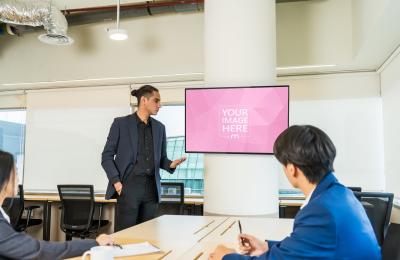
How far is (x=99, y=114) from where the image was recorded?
507 cm

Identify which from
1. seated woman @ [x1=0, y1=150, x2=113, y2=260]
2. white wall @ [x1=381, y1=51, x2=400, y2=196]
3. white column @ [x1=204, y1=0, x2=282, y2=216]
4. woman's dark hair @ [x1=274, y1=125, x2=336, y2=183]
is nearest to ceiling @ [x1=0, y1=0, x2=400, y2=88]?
white wall @ [x1=381, y1=51, x2=400, y2=196]

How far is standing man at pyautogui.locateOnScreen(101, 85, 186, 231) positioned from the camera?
2.65m

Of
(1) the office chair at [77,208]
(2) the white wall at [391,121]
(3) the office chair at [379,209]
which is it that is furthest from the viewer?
(1) the office chair at [77,208]

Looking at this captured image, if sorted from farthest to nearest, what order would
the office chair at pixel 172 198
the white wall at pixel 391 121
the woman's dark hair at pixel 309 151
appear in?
the office chair at pixel 172 198
the white wall at pixel 391 121
the woman's dark hair at pixel 309 151

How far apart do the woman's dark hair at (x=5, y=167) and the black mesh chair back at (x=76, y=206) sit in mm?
2889

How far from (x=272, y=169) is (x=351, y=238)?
1.89 meters

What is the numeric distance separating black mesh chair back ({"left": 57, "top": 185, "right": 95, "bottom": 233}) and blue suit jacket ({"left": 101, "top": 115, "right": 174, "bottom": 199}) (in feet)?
5.31

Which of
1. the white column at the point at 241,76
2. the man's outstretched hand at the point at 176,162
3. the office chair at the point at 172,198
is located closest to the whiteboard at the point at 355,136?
the office chair at the point at 172,198

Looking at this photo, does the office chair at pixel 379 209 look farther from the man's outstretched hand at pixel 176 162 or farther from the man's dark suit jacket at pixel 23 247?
the man's dark suit jacket at pixel 23 247

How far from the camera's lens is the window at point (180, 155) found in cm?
482

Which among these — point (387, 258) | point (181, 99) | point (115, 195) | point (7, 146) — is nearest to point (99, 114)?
point (181, 99)

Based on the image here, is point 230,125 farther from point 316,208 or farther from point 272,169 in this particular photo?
point 316,208

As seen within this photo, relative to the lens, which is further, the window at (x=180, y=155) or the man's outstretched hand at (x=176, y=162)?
the window at (x=180, y=155)

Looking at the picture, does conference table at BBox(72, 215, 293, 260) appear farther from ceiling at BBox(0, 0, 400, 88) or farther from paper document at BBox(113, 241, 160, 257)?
ceiling at BBox(0, 0, 400, 88)
